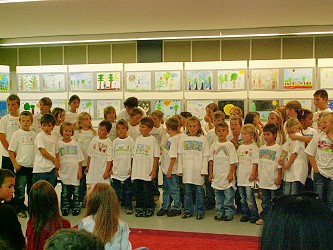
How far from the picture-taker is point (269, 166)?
6668 millimetres

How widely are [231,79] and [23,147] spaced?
197 inches

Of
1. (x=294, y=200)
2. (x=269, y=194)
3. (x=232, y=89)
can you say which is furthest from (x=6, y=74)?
(x=294, y=200)

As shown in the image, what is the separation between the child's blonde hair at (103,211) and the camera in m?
3.57

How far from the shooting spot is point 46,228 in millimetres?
3896

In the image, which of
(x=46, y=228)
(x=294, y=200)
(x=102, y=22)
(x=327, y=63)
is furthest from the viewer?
(x=327, y=63)

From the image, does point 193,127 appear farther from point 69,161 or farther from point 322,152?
point 69,161

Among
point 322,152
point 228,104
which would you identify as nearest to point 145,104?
point 228,104

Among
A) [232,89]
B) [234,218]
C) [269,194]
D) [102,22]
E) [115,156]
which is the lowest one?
[234,218]

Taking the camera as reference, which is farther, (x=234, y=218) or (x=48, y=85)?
(x=48, y=85)

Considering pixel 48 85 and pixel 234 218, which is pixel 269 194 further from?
pixel 48 85

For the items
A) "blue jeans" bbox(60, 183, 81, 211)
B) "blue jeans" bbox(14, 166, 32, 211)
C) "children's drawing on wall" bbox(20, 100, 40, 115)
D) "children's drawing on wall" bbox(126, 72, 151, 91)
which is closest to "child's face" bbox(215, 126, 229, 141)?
"blue jeans" bbox(60, 183, 81, 211)

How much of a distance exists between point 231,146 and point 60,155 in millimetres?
2749

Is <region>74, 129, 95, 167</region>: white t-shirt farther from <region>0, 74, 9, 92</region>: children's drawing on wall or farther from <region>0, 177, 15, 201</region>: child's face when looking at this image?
<region>0, 177, 15, 201</region>: child's face

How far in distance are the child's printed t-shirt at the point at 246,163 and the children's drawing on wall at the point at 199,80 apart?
12.2 feet
